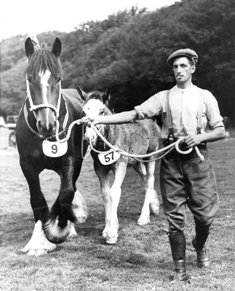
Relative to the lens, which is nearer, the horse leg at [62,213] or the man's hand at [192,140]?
the man's hand at [192,140]

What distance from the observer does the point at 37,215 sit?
5805 mm

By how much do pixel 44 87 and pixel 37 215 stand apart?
1.80 metres

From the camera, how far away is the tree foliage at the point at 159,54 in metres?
21.5

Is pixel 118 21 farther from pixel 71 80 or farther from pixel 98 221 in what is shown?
pixel 98 221

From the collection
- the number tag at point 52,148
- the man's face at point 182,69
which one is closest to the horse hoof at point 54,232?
the number tag at point 52,148

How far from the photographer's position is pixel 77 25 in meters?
45.7

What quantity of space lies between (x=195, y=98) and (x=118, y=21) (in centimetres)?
3950

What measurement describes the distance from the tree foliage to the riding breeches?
17.3 m

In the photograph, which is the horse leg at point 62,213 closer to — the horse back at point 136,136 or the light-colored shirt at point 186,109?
the horse back at point 136,136

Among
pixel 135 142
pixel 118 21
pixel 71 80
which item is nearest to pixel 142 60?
pixel 71 80

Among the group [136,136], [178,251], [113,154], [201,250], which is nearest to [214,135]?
[178,251]

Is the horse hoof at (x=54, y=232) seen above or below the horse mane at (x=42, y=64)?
below

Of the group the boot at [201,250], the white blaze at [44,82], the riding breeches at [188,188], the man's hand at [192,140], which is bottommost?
the boot at [201,250]

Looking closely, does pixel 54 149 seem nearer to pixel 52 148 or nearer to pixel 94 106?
pixel 52 148
